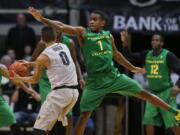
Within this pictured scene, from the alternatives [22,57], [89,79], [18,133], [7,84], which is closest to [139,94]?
[89,79]

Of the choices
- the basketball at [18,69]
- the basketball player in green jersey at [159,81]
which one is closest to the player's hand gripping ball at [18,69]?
the basketball at [18,69]

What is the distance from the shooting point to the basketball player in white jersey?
10.4 meters

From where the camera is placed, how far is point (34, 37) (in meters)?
16.2

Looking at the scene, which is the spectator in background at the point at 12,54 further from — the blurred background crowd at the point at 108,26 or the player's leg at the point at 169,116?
the player's leg at the point at 169,116

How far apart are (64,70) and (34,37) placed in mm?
5888

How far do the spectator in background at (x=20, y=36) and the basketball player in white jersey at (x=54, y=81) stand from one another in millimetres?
5629

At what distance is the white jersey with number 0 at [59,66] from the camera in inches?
408

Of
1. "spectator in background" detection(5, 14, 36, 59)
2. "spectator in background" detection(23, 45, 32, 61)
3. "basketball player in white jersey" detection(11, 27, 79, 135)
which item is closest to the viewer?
"basketball player in white jersey" detection(11, 27, 79, 135)

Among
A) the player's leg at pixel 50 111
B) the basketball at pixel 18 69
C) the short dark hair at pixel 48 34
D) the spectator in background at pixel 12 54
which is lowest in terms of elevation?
the spectator in background at pixel 12 54

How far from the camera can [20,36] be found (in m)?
16.2

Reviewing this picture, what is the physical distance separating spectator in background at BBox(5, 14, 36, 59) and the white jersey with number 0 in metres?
5.71

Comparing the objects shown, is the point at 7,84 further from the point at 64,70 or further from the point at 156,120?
the point at 64,70

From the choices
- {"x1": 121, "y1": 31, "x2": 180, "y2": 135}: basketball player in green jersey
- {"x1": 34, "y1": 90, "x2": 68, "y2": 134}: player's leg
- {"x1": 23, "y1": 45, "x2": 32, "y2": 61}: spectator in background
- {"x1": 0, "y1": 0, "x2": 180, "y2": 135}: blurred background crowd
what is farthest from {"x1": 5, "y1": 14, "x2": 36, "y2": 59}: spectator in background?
{"x1": 34, "y1": 90, "x2": 68, "y2": 134}: player's leg

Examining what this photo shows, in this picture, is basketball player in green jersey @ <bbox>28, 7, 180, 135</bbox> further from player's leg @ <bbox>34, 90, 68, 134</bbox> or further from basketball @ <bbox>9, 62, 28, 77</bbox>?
basketball @ <bbox>9, 62, 28, 77</bbox>
